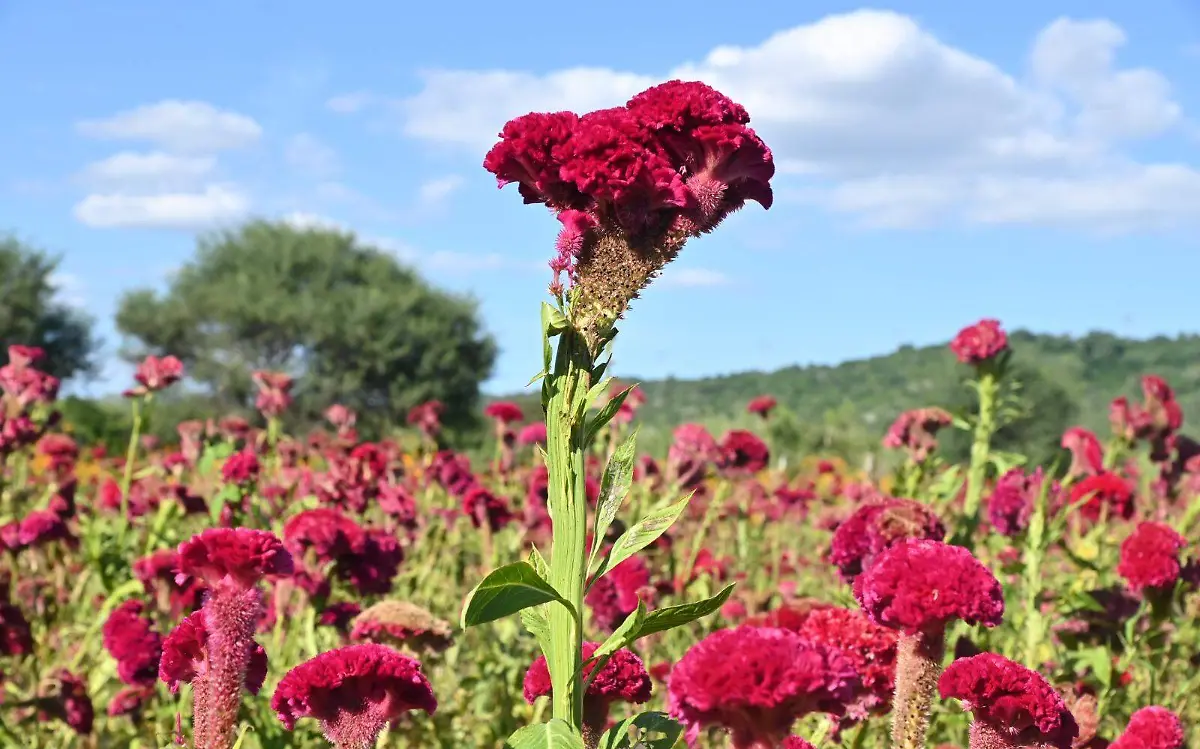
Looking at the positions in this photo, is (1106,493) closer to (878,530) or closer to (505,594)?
(878,530)

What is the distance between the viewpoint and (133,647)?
328 centimetres

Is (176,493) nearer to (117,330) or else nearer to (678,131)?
(678,131)

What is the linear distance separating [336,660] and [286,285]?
34776 millimetres

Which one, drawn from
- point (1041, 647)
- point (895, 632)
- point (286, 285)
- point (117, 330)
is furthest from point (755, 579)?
point (117, 330)

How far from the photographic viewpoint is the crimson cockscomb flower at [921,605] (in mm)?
1973

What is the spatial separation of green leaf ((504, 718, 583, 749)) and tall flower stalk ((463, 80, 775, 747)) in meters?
0.02

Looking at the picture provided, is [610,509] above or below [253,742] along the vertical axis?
above

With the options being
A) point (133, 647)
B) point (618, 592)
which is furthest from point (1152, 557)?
point (133, 647)

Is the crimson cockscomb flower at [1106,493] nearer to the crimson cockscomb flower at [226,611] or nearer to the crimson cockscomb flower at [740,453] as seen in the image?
the crimson cockscomb flower at [740,453]

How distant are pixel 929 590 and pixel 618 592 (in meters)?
2.45

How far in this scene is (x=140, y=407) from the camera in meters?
5.55

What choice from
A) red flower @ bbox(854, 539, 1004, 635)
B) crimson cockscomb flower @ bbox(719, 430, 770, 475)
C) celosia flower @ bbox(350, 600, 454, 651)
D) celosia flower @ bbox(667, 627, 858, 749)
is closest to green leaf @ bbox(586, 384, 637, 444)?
celosia flower @ bbox(667, 627, 858, 749)

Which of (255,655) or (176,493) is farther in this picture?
(176,493)

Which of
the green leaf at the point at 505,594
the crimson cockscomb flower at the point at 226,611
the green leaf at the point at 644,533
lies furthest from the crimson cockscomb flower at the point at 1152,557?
the crimson cockscomb flower at the point at 226,611
